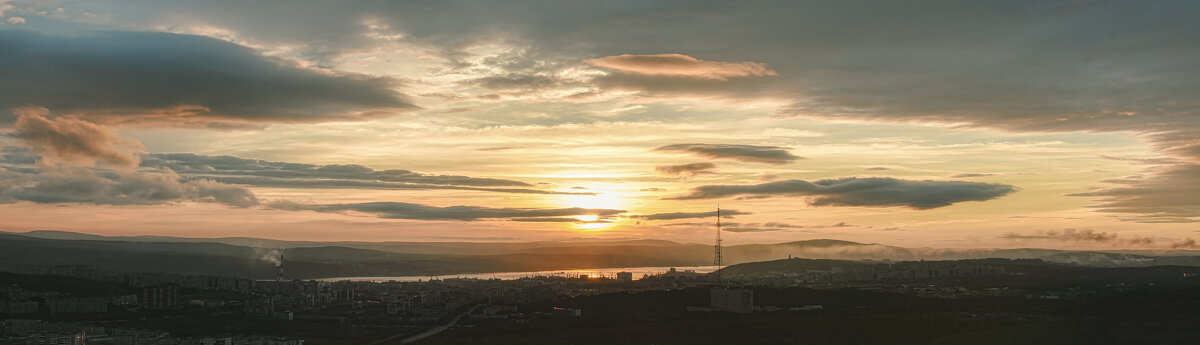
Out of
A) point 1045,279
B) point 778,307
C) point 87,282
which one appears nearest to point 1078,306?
point 778,307

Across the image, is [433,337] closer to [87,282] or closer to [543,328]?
[543,328]

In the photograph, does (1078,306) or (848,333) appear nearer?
(848,333)

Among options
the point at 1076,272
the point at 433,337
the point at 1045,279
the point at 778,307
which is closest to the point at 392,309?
the point at 433,337

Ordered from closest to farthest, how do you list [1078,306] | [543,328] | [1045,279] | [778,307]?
[1078,306], [543,328], [778,307], [1045,279]

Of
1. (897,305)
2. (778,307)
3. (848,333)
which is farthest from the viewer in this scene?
(778,307)

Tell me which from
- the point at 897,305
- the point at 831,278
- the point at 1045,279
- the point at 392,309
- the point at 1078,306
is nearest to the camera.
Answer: the point at 1078,306

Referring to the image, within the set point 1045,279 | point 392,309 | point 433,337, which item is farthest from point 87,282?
point 1045,279

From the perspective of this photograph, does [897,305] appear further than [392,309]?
No

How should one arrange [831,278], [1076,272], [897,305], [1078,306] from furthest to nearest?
[831,278]
[1076,272]
[897,305]
[1078,306]

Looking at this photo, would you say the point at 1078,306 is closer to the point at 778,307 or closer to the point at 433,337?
the point at 778,307
